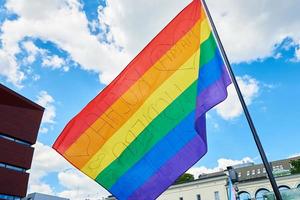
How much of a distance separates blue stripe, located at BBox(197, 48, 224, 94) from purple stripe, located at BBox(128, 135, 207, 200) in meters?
0.96

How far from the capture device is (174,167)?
6.47m

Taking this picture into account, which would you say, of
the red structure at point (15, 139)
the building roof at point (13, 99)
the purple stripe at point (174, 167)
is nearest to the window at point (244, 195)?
the red structure at point (15, 139)

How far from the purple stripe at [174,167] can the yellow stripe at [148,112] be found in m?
0.77

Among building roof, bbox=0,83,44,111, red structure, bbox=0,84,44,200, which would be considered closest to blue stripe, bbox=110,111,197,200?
red structure, bbox=0,84,44,200

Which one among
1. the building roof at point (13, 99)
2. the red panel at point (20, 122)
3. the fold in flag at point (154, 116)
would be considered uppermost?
the building roof at point (13, 99)

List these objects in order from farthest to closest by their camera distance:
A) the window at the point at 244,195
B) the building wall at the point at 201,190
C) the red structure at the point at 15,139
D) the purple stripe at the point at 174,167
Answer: the window at the point at 244,195, the building wall at the point at 201,190, the red structure at the point at 15,139, the purple stripe at the point at 174,167

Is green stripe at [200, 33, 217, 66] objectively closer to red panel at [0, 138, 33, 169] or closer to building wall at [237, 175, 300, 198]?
red panel at [0, 138, 33, 169]

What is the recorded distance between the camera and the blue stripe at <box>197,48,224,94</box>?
6.61 m

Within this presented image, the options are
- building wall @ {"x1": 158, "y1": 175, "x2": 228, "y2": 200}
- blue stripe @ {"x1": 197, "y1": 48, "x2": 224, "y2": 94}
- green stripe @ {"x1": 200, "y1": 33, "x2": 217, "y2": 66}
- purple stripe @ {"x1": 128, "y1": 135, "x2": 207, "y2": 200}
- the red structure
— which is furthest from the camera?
building wall @ {"x1": 158, "y1": 175, "x2": 228, "y2": 200}

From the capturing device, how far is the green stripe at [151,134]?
639cm

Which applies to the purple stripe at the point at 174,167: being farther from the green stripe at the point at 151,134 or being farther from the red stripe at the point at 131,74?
the red stripe at the point at 131,74

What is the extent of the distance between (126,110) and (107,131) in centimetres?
54

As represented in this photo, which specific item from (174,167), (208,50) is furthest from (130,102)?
(208,50)

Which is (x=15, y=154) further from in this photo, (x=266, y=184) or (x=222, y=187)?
(x=266, y=184)
